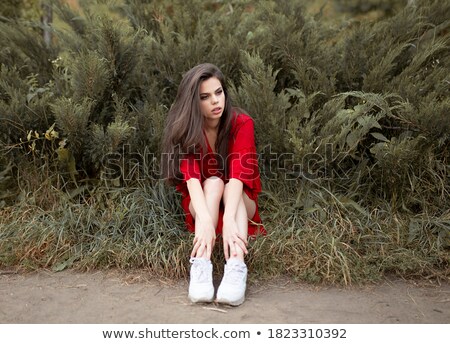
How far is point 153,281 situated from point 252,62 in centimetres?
163

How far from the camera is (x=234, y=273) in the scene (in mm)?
2738

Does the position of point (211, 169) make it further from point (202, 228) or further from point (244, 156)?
point (202, 228)

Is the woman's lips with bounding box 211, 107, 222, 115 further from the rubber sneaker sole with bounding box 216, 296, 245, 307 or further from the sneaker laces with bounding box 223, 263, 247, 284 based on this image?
the rubber sneaker sole with bounding box 216, 296, 245, 307

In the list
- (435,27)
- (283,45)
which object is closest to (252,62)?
(283,45)

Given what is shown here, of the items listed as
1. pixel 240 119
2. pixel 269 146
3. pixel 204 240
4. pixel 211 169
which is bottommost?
pixel 204 240

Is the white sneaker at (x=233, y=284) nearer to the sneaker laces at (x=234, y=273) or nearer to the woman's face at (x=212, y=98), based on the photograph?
the sneaker laces at (x=234, y=273)

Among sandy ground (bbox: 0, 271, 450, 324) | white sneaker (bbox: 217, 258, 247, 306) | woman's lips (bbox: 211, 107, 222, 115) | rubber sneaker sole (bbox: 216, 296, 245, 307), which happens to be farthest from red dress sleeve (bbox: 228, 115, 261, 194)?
rubber sneaker sole (bbox: 216, 296, 245, 307)

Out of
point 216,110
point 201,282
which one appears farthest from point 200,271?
point 216,110

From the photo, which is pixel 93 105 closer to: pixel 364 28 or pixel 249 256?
pixel 249 256

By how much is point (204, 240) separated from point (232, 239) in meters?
0.16

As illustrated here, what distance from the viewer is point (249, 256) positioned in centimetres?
309

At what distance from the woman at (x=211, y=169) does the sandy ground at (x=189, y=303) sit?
163mm

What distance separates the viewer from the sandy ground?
2547mm

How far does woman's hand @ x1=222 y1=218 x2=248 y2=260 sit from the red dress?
309 mm
